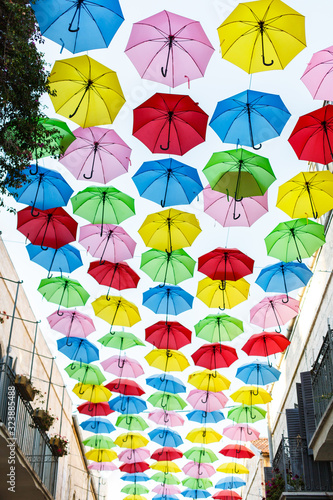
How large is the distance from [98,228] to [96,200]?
38.6 inches

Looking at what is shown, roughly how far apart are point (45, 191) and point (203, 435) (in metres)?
14.8

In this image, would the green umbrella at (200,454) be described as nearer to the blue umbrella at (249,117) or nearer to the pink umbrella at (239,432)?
the pink umbrella at (239,432)

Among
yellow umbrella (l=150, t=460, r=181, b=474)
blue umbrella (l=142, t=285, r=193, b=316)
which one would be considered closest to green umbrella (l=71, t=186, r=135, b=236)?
blue umbrella (l=142, t=285, r=193, b=316)

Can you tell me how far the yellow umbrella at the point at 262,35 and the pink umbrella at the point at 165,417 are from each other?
1582cm

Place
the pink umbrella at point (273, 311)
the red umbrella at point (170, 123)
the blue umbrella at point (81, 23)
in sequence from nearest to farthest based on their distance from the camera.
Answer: the blue umbrella at point (81, 23), the red umbrella at point (170, 123), the pink umbrella at point (273, 311)

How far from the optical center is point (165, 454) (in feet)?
87.3

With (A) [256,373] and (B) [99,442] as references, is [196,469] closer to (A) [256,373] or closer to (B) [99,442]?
(B) [99,442]

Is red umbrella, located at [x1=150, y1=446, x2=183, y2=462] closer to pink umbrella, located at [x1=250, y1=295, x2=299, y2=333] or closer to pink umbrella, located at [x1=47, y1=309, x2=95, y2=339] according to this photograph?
pink umbrella, located at [x1=47, y1=309, x2=95, y2=339]

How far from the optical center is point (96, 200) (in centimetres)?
1377

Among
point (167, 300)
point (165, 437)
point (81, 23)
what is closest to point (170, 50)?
point (81, 23)

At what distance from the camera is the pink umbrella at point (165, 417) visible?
23172 mm

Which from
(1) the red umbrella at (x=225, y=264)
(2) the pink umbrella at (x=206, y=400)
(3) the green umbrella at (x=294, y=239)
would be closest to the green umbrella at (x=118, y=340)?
(1) the red umbrella at (x=225, y=264)

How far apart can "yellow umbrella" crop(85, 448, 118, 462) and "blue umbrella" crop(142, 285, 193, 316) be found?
480 inches

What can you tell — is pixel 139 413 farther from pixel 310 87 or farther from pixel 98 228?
pixel 310 87
